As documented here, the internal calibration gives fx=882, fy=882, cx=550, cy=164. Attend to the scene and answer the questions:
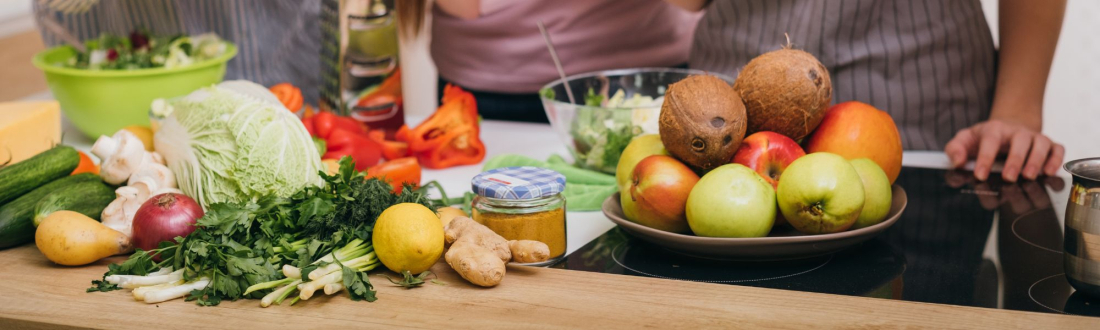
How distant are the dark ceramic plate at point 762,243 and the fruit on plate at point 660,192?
23 mm

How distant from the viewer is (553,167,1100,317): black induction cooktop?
1.04 meters

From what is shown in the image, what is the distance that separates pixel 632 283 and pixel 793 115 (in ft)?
1.12

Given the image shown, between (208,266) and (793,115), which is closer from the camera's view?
(208,266)

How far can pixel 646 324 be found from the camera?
96 centimetres

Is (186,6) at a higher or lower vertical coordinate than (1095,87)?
higher

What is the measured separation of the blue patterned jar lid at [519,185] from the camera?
1.13m

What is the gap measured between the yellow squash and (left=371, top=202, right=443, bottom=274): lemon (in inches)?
15.3

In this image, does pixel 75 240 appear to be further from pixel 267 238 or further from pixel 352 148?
pixel 352 148

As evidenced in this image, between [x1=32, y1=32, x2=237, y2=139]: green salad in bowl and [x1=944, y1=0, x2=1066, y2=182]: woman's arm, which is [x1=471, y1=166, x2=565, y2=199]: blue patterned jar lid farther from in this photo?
[x1=32, y1=32, x2=237, y2=139]: green salad in bowl

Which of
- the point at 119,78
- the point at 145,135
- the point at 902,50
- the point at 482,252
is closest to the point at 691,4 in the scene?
the point at 902,50

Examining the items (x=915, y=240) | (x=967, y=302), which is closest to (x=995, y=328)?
(x=967, y=302)

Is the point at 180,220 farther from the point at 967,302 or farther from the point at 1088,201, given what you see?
the point at 1088,201

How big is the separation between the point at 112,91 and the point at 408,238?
1.11m

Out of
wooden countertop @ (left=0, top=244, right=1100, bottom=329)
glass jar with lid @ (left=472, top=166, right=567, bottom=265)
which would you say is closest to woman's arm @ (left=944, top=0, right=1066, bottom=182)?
wooden countertop @ (left=0, top=244, right=1100, bottom=329)
